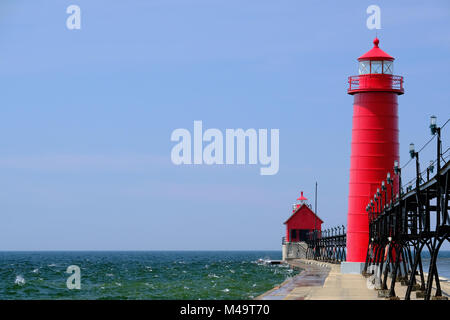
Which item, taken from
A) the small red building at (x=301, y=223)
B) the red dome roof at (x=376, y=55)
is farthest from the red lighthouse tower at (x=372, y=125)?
the small red building at (x=301, y=223)

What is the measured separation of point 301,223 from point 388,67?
63528mm

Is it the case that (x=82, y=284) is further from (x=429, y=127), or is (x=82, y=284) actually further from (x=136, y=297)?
(x=429, y=127)

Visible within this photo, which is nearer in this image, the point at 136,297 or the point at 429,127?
the point at 429,127

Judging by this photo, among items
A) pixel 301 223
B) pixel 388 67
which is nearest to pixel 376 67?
pixel 388 67

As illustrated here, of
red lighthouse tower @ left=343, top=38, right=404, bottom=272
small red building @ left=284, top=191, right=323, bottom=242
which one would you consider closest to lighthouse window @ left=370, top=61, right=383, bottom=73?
red lighthouse tower @ left=343, top=38, right=404, bottom=272

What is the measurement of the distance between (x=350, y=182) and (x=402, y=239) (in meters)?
14.2

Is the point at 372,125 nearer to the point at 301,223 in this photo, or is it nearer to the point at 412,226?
the point at 412,226

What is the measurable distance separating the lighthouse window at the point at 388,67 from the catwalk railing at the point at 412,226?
22.8 ft

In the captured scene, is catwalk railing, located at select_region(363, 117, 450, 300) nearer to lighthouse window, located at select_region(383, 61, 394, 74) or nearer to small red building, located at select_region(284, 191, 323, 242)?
lighthouse window, located at select_region(383, 61, 394, 74)

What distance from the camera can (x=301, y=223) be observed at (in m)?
109

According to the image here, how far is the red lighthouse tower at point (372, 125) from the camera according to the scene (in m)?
46.5
